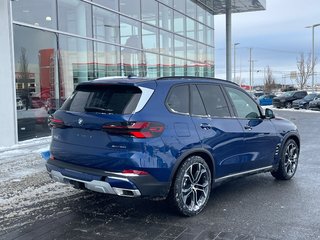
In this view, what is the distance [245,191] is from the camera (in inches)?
257

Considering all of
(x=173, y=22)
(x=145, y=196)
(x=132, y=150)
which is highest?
(x=173, y=22)

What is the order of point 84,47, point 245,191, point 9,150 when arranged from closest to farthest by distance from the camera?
point 245,191 → point 9,150 → point 84,47

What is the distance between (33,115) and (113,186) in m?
8.17

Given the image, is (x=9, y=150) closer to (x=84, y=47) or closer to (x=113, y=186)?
(x=84, y=47)

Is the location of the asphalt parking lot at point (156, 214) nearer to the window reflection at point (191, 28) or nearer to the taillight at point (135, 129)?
the taillight at point (135, 129)

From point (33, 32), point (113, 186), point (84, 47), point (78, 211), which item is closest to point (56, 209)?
point (78, 211)

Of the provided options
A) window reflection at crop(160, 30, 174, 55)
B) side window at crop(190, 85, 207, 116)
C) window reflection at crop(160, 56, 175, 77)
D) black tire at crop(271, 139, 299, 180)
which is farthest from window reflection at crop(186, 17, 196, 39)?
side window at crop(190, 85, 207, 116)

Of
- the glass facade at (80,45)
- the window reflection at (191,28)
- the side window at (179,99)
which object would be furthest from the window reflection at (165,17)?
the side window at (179,99)

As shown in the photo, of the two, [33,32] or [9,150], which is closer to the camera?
[9,150]

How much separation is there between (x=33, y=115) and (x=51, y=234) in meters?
8.05

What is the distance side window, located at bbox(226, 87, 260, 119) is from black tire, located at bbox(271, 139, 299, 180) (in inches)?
41.4

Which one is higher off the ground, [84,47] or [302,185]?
[84,47]

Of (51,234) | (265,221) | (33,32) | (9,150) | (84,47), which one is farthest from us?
(84,47)

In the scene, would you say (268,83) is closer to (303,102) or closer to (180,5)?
(303,102)
